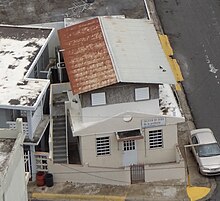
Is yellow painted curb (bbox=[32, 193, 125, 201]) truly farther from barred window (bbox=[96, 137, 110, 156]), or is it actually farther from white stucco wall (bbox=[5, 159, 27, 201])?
white stucco wall (bbox=[5, 159, 27, 201])

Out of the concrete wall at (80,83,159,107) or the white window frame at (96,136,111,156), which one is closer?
the concrete wall at (80,83,159,107)

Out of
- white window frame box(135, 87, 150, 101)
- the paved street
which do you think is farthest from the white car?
the paved street

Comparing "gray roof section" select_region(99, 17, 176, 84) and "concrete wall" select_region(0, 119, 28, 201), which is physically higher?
"gray roof section" select_region(99, 17, 176, 84)

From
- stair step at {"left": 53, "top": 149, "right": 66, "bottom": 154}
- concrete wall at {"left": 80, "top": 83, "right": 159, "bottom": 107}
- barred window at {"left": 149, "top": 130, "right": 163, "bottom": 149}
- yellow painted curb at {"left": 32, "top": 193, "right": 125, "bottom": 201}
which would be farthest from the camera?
stair step at {"left": 53, "top": 149, "right": 66, "bottom": 154}

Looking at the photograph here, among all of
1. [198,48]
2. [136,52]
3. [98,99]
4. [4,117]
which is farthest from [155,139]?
[198,48]

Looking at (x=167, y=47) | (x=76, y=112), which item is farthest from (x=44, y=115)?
(x=167, y=47)

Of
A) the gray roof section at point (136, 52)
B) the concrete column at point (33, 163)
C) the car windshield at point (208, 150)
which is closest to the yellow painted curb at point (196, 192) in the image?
the car windshield at point (208, 150)

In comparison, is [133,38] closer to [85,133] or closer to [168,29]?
[85,133]
